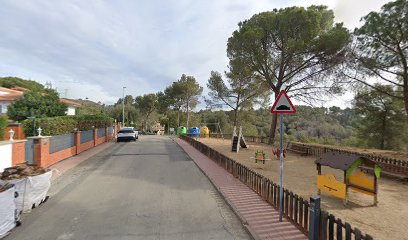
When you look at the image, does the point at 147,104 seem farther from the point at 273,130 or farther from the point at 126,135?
the point at 273,130

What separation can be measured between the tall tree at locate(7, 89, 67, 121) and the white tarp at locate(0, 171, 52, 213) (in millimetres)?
19009

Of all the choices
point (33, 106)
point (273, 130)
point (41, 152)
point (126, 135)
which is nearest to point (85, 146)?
point (126, 135)

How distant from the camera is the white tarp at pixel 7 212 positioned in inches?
192

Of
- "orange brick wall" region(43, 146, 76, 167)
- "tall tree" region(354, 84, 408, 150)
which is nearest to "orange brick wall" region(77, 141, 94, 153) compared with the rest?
"orange brick wall" region(43, 146, 76, 167)

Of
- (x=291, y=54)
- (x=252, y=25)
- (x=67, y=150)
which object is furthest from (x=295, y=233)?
(x=252, y=25)

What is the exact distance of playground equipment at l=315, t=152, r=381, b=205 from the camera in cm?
766

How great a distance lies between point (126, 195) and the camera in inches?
309

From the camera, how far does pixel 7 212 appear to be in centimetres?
504

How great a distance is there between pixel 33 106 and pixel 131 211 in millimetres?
21951

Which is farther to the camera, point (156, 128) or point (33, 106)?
point (156, 128)

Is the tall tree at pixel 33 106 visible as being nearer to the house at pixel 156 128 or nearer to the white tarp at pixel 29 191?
Result: the white tarp at pixel 29 191

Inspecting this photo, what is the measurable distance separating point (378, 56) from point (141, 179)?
16574 millimetres

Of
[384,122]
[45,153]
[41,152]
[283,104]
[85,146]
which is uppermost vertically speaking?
[283,104]

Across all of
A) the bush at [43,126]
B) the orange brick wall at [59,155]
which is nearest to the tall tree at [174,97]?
the bush at [43,126]
